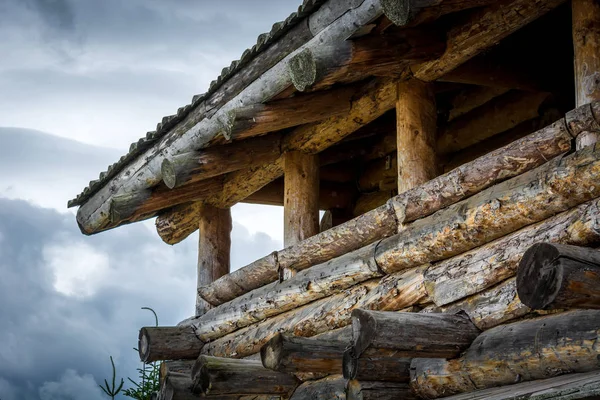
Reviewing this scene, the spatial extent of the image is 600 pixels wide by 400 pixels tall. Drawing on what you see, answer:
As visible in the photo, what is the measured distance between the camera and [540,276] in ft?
11.9

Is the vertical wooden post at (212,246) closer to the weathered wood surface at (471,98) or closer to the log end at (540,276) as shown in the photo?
the weathered wood surface at (471,98)

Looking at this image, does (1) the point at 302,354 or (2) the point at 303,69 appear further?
(2) the point at 303,69

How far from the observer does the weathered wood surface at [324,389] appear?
5484 millimetres

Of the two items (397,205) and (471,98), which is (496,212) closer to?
(397,205)

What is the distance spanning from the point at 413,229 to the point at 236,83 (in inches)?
85.4

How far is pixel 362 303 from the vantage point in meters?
5.55

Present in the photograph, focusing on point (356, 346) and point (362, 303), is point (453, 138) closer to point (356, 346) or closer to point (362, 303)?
point (362, 303)

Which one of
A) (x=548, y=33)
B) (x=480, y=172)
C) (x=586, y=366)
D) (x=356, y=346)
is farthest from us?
(x=548, y=33)

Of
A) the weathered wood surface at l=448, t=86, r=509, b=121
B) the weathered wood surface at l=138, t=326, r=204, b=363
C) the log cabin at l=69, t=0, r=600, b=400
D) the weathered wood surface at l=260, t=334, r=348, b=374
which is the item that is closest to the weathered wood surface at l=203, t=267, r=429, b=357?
the log cabin at l=69, t=0, r=600, b=400

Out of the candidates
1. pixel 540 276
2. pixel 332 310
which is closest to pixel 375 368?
pixel 332 310

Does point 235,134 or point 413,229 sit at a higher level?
point 235,134

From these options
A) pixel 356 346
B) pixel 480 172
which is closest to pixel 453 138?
pixel 480 172

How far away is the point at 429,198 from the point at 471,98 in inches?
107

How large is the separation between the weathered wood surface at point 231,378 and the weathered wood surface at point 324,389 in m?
0.15
